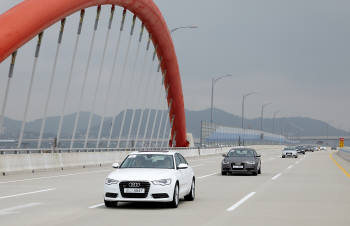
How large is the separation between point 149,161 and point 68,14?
23.5 metres

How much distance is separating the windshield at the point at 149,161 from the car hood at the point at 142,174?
0.57 m

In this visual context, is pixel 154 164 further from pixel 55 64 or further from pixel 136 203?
pixel 55 64

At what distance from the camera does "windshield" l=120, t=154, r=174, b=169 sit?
14.3 metres

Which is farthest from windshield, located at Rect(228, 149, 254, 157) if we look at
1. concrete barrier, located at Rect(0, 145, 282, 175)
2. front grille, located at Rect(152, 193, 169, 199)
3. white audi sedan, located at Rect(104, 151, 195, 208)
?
front grille, located at Rect(152, 193, 169, 199)

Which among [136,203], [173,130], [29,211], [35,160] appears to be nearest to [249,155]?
[35,160]

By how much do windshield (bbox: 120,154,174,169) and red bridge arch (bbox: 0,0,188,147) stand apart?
17328mm

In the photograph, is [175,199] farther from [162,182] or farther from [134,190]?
[134,190]

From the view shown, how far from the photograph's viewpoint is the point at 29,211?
12469 millimetres

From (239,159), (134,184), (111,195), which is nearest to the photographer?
(134,184)

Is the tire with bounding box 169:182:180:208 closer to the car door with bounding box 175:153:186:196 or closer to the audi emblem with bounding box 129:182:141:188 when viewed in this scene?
the car door with bounding box 175:153:186:196

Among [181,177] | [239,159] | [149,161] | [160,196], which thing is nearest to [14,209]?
[160,196]

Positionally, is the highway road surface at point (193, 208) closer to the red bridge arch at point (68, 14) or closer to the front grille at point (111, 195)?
the front grille at point (111, 195)

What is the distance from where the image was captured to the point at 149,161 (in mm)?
14484

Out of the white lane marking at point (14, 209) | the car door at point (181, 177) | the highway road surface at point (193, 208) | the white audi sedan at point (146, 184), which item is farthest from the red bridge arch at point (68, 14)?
the white audi sedan at point (146, 184)
